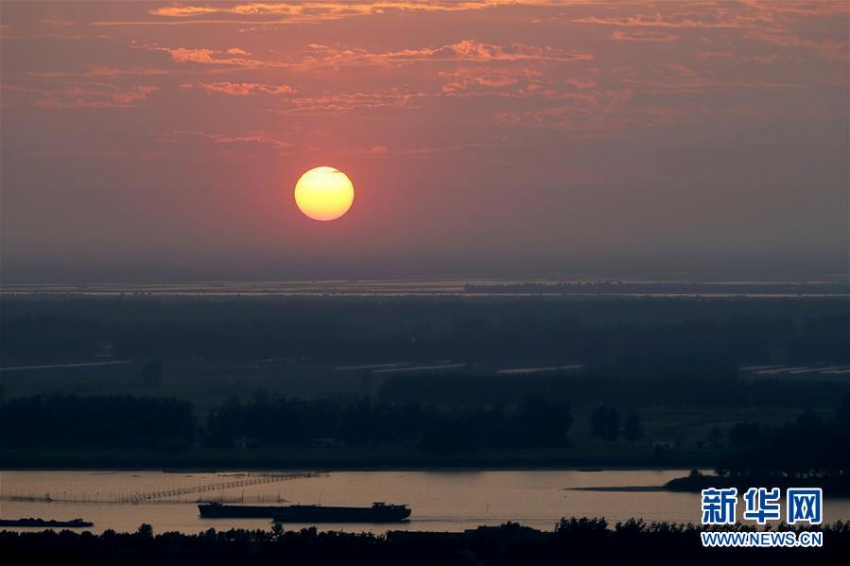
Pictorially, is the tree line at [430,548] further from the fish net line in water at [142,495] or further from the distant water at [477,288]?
the distant water at [477,288]

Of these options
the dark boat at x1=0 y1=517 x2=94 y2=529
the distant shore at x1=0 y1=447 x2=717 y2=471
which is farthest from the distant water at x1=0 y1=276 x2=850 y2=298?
the dark boat at x1=0 y1=517 x2=94 y2=529

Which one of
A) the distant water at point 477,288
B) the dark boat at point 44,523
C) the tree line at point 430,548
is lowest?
the tree line at point 430,548

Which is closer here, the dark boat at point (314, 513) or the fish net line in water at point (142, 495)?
the dark boat at point (314, 513)

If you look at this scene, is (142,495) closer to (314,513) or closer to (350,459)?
(314,513)

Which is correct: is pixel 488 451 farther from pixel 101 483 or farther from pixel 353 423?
pixel 101 483

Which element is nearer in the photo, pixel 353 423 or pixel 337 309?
pixel 353 423

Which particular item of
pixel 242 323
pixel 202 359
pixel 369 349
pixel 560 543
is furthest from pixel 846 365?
pixel 560 543

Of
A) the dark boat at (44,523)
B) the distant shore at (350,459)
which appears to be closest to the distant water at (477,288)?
the distant shore at (350,459)
